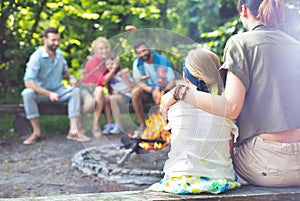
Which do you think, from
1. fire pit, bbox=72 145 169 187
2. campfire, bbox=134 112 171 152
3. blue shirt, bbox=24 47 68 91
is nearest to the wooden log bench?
blue shirt, bbox=24 47 68 91

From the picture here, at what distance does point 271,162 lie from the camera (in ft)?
8.19

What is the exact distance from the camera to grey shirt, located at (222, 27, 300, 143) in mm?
2463

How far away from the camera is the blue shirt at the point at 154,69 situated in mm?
4934

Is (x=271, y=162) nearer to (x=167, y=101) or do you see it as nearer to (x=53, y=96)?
(x=167, y=101)

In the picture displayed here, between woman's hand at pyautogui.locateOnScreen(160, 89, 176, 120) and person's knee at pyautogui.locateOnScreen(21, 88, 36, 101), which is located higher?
woman's hand at pyautogui.locateOnScreen(160, 89, 176, 120)

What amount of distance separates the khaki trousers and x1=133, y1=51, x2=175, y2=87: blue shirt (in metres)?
2.30

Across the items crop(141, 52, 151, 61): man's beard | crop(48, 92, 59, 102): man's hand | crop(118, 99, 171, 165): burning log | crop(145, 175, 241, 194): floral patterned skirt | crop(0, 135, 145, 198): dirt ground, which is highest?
Answer: crop(141, 52, 151, 61): man's beard

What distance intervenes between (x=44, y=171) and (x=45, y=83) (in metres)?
2.06

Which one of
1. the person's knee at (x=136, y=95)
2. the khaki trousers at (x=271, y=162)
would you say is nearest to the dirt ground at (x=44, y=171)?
the person's knee at (x=136, y=95)

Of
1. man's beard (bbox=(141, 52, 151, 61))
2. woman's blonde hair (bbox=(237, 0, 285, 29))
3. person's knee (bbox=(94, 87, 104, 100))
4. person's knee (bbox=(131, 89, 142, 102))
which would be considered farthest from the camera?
person's knee (bbox=(131, 89, 142, 102))

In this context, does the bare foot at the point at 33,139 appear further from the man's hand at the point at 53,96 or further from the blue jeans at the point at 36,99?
the man's hand at the point at 53,96

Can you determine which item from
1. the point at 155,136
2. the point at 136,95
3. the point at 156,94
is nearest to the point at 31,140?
the point at 136,95

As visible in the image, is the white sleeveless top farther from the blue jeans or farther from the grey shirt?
the blue jeans

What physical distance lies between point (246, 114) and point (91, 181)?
7.13ft
